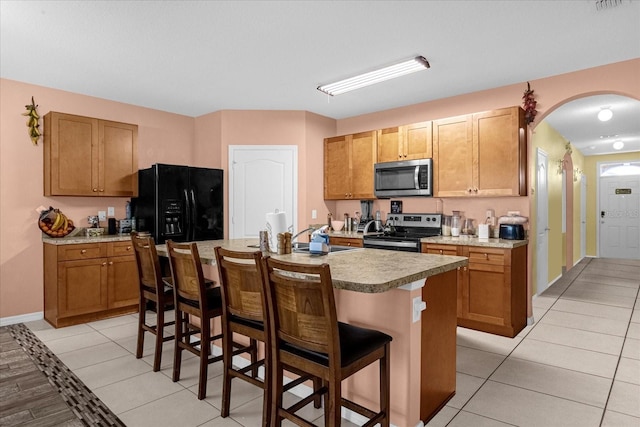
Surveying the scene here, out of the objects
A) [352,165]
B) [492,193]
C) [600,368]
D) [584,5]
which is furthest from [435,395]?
[352,165]

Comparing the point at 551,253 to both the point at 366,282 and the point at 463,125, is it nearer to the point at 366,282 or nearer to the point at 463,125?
the point at 463,125

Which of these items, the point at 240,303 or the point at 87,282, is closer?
the point at 240,303

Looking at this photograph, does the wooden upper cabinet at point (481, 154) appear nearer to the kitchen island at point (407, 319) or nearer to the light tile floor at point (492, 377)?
the light tile floor at point (492, 377)

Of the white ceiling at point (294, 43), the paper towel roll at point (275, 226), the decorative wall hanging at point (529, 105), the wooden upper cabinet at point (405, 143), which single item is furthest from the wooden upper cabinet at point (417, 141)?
the paper towel roll at point (275, 226)

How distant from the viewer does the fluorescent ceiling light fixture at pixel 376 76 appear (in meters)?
3.42

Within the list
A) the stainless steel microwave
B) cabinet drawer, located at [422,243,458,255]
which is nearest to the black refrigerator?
the stainless steel microwave

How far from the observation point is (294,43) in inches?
123

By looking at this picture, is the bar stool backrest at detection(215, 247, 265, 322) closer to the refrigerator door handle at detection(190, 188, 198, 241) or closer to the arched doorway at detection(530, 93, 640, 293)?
the refrigerator door handle at detection(190, 188, 198, 241)

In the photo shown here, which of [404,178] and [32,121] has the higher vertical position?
[32,121]

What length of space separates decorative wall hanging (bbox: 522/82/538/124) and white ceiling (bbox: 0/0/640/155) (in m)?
0.16

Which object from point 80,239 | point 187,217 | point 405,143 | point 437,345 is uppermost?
point 405,143

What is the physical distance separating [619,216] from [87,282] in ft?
35.0

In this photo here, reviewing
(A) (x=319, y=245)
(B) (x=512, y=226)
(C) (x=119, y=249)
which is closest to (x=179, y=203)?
(C) (x=119, y=249)

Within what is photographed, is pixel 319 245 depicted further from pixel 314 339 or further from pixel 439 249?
pixel 439 249
